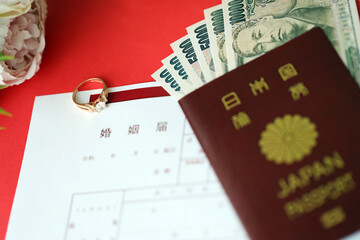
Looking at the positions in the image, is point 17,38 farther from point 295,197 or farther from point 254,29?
point 295,197

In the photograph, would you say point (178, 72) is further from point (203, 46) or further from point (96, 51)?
point (96, 51)

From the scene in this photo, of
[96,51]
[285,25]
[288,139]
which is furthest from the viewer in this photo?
[96,51]

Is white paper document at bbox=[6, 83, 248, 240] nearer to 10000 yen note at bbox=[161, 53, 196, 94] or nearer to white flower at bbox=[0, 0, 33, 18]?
10000 yen note at bbox=[161, 53, 196, 94]

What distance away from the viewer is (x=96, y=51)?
783 millimetres

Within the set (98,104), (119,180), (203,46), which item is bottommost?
(119,180)

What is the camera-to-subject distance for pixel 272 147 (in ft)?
1.83

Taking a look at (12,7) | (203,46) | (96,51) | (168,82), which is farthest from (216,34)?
(12,7)

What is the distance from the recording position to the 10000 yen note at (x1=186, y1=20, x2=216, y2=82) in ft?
2.21

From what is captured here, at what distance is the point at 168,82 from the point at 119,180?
0.21 meters

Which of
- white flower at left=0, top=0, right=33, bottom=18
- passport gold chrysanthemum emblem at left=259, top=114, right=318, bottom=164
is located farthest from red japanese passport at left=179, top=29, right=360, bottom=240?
white flower at left=0, top=0, right=33, bottom=18

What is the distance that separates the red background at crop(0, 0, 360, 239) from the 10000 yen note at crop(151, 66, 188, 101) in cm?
2

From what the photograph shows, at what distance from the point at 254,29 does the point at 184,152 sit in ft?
0.90

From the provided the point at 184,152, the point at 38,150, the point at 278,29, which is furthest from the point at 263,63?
the point at 38,150

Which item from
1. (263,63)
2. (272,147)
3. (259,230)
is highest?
(263,63)
